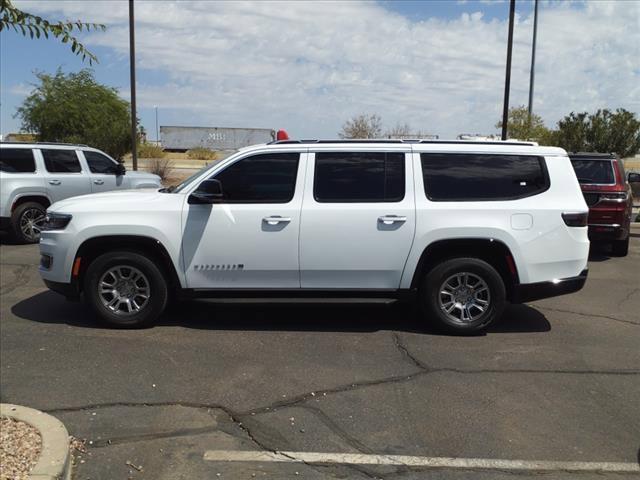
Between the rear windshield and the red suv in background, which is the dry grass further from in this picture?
the red suv in background

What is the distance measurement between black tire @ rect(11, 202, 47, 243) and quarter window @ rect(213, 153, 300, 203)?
6.86m

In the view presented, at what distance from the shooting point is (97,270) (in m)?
6.26

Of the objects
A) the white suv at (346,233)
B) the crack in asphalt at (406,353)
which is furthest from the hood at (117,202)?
the crack in asphalt at (406,353)

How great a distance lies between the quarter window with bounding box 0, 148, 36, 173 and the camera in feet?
38.7

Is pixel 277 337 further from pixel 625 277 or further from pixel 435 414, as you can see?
pixel 625 277

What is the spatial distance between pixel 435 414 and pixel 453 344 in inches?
67.4

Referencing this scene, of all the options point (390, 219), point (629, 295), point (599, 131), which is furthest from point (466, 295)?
point (599, 131)

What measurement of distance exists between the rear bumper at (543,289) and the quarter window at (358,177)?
4.96 ft

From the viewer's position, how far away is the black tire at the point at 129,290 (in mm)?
6234

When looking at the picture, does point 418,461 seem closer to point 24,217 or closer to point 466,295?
point 466,295

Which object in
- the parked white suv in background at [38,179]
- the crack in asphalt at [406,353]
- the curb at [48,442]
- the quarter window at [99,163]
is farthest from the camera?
the quarter window at [99,163]

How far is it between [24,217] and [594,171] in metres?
10.4

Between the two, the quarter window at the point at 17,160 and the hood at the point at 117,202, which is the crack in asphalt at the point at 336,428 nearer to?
the hood at the point at 117,202

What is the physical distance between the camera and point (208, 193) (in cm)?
605
